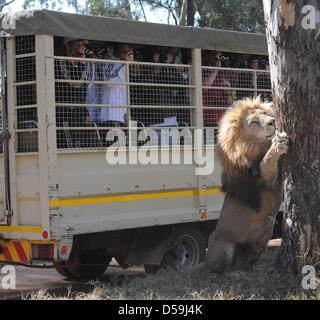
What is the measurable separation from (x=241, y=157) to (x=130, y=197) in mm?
1680

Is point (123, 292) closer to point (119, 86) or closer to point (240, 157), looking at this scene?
point (240, 157)

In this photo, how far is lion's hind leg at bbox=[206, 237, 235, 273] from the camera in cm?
683

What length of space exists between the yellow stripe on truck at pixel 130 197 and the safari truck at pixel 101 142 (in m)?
0.01

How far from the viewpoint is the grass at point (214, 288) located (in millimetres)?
5820

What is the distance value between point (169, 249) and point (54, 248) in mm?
1884

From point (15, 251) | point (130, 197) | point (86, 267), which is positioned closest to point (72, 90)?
point (130, 197)

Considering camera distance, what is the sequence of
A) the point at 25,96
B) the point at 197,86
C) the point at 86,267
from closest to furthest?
the point at 25,96 < the point at 197,86 < the point at 86,267

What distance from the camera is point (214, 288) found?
6180mm

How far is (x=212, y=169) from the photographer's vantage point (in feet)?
28.7

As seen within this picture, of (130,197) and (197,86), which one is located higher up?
(197,86)

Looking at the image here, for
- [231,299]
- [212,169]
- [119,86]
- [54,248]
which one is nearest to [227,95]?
[212,169]

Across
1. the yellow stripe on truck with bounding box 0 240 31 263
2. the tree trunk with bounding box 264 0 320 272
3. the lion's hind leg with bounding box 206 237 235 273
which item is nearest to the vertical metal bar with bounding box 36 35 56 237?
the yellow stripe on truck with bounding box 0 240 31 263

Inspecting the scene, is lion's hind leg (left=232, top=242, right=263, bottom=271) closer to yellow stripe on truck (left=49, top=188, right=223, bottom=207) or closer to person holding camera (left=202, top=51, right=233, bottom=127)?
yellow stripe on truck (left=49, top=188, right=223, bottom=207)

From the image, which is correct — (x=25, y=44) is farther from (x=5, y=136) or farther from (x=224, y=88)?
(x=224, y=88)
